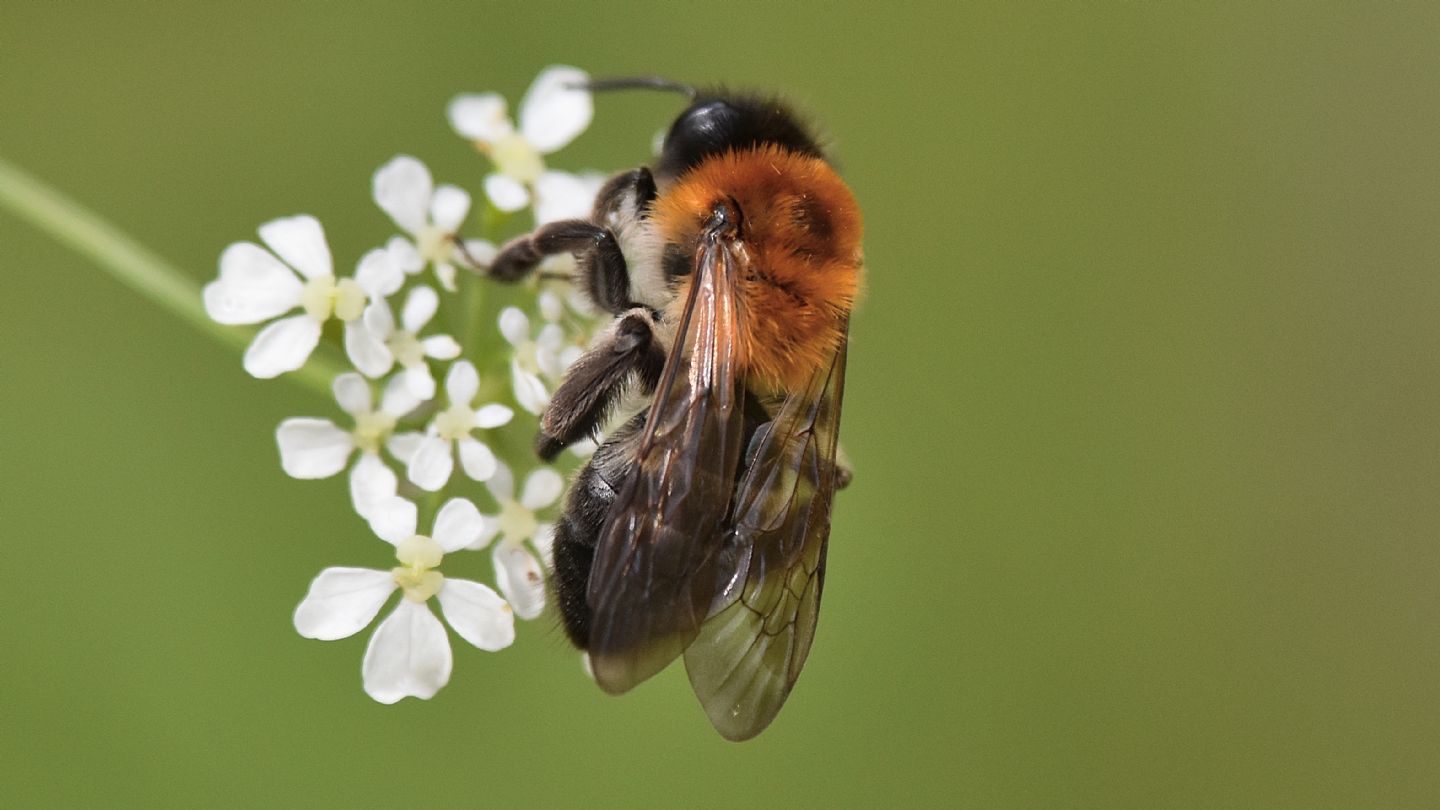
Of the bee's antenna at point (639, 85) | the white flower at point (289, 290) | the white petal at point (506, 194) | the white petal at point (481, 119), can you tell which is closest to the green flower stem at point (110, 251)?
the white flower at point (289, 290)

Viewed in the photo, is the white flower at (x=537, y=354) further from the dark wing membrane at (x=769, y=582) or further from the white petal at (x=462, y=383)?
the dark wing membrane at (x=769, y=582)

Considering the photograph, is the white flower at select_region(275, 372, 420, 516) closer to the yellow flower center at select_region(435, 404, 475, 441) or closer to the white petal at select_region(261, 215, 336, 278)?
the yellow flower center at select_region(435, 404, 475, 441)

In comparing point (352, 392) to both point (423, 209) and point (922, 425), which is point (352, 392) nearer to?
point (423, 209)

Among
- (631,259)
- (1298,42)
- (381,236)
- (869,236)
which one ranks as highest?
(1298,42)

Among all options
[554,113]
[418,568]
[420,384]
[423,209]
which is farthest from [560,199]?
[418,568]

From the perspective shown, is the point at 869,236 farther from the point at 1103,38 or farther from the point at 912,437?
the point at 1103,38

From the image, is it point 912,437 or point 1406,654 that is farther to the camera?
point 1406,654

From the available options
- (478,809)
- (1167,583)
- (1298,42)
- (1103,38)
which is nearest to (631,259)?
(478,809)
